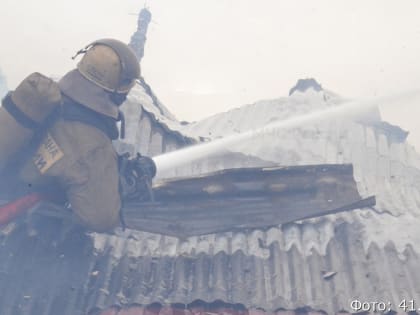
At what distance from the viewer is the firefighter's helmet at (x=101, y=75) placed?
5074mm

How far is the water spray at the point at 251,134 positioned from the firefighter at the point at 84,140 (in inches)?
72.4

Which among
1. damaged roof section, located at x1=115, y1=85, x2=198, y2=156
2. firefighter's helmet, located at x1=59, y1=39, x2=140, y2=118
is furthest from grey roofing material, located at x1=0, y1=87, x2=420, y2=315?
damaged roof section, located at x1=115, y1=85, x2=198, y2=156

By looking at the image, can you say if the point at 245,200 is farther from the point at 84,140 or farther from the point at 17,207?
the point at 17,207

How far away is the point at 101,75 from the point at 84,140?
79cm

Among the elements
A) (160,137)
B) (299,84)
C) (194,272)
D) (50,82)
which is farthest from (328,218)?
(299,84)

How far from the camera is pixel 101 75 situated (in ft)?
16.8

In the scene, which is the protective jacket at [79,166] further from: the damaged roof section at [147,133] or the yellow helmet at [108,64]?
the damaged roof section at [147,133]

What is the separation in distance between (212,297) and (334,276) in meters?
1.44

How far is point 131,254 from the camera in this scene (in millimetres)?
5746

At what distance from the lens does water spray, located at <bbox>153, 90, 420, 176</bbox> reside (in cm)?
722

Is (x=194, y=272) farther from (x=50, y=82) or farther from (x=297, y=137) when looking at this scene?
(x=297, y=137)

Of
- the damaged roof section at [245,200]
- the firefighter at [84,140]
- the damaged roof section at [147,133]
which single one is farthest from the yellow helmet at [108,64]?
the damaged roof section at [147,133]

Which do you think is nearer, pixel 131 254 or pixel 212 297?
pixel 212 297

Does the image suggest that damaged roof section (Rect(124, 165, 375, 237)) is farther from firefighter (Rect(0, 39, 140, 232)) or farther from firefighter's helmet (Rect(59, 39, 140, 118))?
firefighter's helmet (Rect(59, 39, 140, 118))
